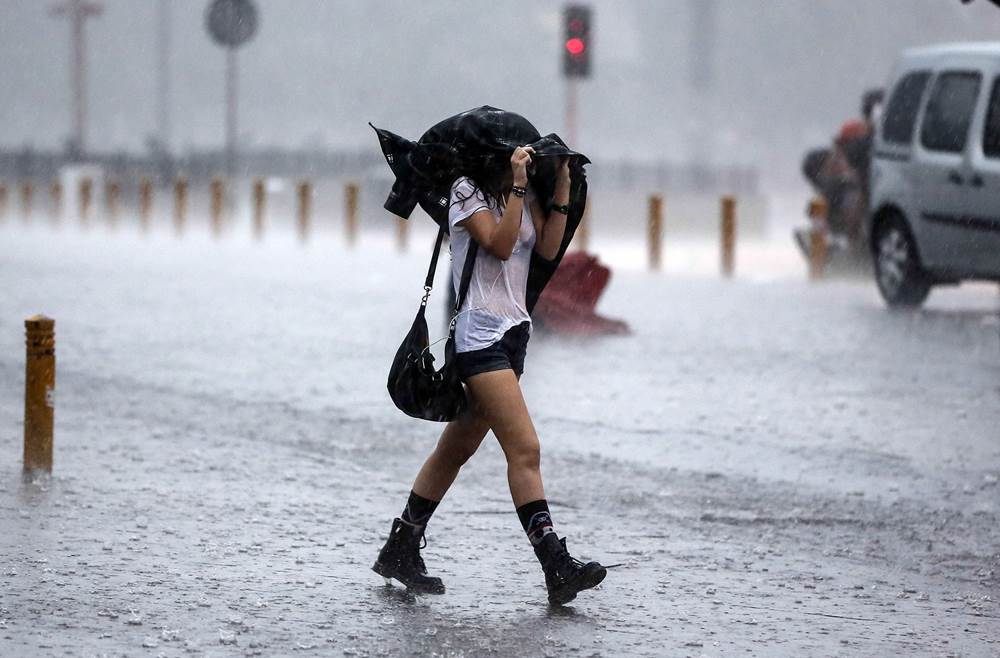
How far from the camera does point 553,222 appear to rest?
17.1ft

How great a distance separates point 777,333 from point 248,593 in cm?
901

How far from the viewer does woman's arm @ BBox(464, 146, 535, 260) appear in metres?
5.00

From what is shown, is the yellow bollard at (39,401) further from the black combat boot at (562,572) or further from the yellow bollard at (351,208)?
the yellow bollard at (351,208)

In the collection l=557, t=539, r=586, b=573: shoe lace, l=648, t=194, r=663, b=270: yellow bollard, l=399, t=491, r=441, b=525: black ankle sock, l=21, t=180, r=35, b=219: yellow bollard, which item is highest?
l=399, t=491, r=441, b=525: black ankle sock

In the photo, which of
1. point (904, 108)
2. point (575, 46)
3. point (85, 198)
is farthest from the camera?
point (85, 198)

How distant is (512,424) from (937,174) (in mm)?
10448

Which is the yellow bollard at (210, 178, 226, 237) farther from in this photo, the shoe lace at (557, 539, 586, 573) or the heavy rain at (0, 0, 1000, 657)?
the shoe lace at (557, 539, 586, 573)

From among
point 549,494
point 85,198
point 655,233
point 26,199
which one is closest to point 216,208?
point 85,198

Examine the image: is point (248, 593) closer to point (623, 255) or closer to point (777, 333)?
point (777, 333)

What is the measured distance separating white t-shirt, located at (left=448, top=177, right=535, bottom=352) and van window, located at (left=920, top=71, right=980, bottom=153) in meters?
10.2

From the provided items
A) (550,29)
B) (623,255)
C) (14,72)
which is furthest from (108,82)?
(623,255)

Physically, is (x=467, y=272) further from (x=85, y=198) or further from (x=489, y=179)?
(x=85, y=198)

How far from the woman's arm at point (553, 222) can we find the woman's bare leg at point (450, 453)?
50cm

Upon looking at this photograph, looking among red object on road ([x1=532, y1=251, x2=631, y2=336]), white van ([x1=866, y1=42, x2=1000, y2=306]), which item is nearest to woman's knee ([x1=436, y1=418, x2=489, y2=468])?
red object on road ([x1=532, y1=251, x2=631, y2=336])
